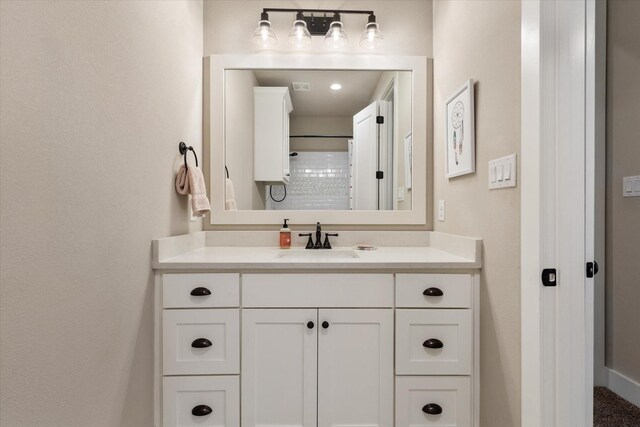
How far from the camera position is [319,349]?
139 centimetres

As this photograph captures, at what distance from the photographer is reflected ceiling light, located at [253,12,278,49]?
191 cm

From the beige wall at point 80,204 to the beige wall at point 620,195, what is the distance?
2.33 m

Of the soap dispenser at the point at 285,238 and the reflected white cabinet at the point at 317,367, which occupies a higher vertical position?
the soap dispenser at the point at 285,238

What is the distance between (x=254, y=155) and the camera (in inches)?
79.4

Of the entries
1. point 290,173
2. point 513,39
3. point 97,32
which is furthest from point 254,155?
point 513,39

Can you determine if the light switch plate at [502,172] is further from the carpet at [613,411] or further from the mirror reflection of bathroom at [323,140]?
the carpet at [613,411]

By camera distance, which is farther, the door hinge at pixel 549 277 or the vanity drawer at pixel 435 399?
the vanity drawer at pixel 435 399

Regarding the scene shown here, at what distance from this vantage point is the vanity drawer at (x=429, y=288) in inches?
55.1

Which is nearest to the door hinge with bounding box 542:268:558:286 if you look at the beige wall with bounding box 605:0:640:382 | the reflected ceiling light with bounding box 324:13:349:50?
the beige wall with bounding box 605:0:640:382

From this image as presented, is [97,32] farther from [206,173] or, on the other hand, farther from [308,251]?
[308,251]

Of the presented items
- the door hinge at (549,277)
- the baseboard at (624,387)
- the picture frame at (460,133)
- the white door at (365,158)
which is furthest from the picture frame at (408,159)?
the baseboard at (624,387)

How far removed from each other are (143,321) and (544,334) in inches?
54.2

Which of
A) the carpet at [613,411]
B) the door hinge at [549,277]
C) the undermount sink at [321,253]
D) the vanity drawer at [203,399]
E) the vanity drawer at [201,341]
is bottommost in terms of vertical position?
the carpet at [613,411]

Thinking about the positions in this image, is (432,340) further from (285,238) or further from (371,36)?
(371,36)
